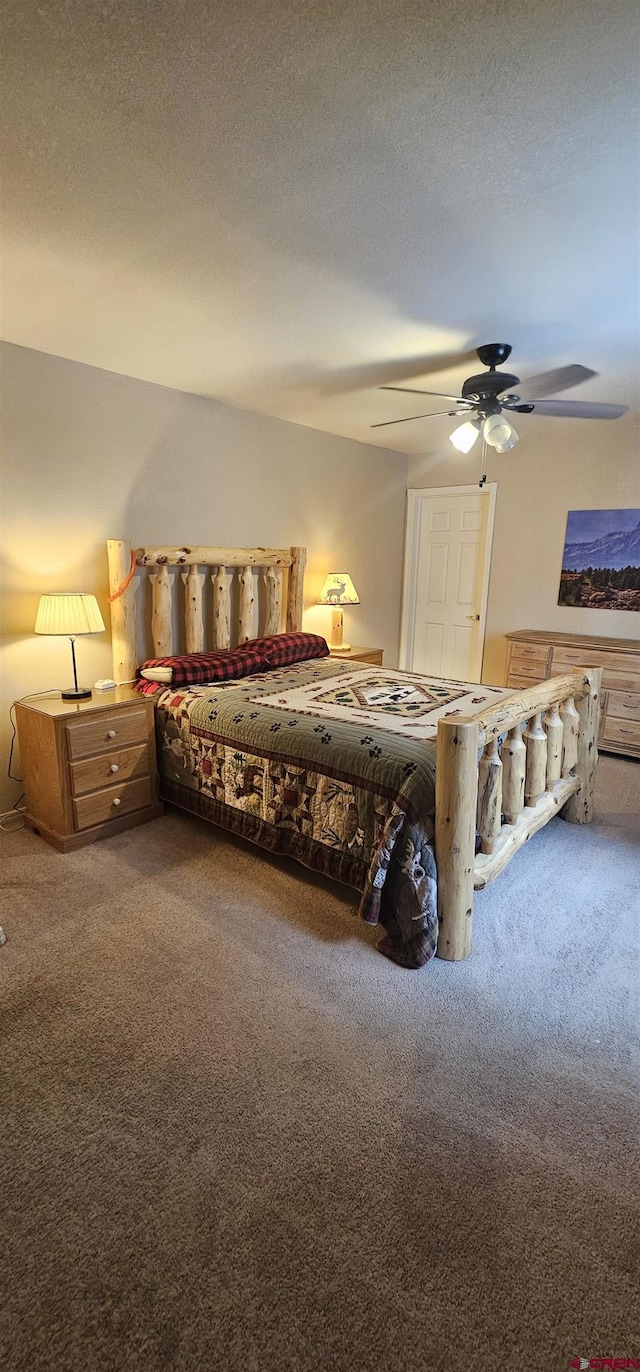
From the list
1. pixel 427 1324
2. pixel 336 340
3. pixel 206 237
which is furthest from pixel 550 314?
pixel 427 1324

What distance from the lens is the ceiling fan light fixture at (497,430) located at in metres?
2.65

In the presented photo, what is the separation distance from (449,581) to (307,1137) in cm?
455

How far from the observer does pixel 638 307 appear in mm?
2273

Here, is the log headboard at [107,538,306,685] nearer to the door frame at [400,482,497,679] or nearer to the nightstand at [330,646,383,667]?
the nightstand at [330,646,383,667]

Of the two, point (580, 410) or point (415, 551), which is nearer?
point (580, 410)

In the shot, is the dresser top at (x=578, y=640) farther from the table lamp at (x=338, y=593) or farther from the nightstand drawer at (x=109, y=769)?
the nightstand drawer at (x=109, y=769)

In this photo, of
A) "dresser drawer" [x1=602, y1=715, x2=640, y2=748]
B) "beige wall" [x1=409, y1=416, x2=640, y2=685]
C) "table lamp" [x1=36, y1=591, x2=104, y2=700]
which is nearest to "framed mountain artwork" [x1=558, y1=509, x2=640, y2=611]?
"beige wall" [x1=409, y1=416, x2=640, y2=685]

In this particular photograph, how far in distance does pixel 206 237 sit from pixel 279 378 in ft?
4.75

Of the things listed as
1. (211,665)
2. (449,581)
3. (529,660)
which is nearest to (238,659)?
(211,665)

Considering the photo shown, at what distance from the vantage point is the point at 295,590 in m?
4.25

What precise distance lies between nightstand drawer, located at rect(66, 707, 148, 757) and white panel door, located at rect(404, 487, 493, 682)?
3186 millimetres

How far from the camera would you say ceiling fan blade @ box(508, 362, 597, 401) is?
3.05m

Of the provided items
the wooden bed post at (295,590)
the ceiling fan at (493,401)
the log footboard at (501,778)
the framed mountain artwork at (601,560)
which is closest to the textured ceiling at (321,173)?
the ceiling fan at (493,401)

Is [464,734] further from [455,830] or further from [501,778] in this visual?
[501,778]
